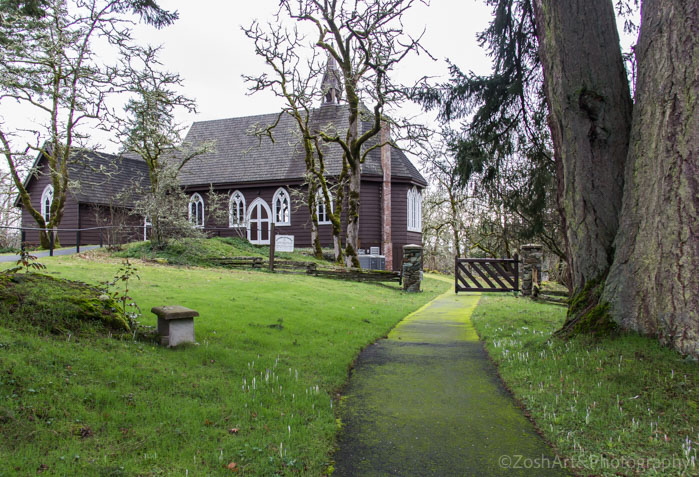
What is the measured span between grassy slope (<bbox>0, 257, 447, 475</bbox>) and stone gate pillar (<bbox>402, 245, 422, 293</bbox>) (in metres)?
10.2

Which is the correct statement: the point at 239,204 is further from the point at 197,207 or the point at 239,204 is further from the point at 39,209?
the point at 39,209

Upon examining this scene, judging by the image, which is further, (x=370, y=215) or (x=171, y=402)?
(x=370, y=215)

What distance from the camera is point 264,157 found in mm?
31219

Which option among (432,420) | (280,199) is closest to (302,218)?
(280,199)

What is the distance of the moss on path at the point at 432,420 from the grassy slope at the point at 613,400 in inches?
9.2

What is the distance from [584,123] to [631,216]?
1.53m

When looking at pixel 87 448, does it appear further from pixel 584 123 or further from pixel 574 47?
pixel 574 47

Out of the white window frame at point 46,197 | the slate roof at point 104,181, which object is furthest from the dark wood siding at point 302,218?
the white window frame at point 46,197

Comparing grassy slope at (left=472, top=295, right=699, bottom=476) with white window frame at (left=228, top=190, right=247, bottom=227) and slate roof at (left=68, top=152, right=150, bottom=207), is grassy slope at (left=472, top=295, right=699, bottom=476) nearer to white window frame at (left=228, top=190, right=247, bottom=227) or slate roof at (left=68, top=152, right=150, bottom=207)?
white window frame at (left=228, top=190, right=247, bottom=227)

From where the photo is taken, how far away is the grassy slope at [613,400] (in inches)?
134

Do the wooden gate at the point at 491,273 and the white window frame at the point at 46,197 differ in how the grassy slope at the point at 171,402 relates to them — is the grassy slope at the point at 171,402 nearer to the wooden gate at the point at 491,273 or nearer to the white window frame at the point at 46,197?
the wooden gate at the point at 491,273

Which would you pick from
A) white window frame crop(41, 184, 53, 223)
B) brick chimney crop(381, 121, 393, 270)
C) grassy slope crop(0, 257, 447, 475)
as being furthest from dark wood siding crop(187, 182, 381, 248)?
grassy slope crop(0, 257, 447, 475)

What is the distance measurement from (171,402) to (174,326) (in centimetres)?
193

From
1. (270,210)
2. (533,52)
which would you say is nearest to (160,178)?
(270,210)
